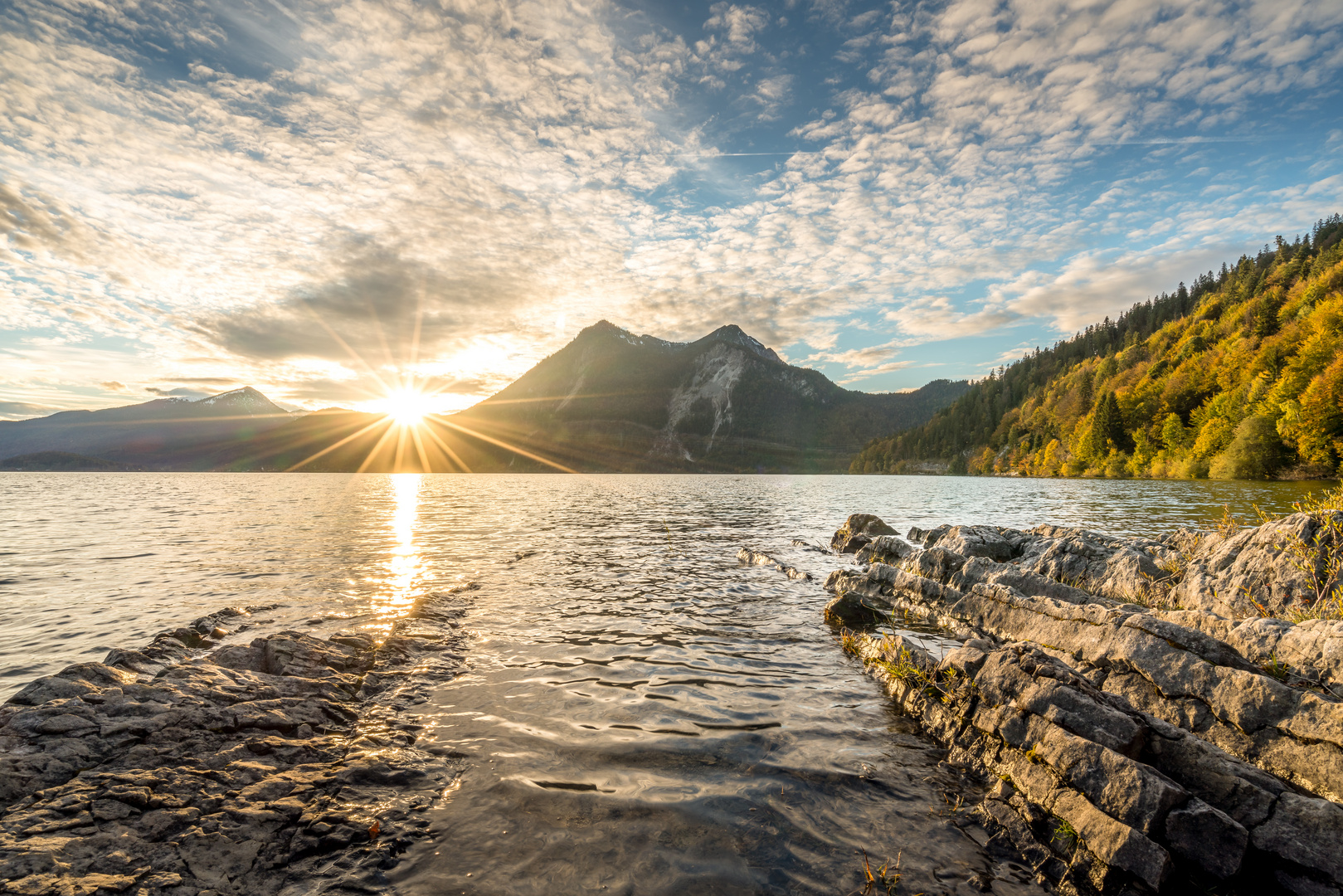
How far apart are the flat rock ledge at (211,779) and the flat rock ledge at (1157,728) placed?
27.3 ft

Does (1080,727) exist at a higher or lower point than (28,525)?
higher

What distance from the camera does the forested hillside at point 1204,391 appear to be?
6694 centimetres

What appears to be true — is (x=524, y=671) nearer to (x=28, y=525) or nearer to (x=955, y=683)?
(x=955, y=683)

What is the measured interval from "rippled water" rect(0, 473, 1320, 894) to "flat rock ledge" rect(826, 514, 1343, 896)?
86 cm

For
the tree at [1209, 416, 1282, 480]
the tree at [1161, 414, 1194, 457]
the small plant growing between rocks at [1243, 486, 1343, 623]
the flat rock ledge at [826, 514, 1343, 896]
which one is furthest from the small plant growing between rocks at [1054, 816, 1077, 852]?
the tree at [1161, 414, 1194, 457]

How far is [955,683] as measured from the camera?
10000 mm

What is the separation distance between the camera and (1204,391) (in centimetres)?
9838

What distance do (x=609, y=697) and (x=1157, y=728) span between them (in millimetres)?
9070

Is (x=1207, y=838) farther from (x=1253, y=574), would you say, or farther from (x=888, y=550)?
(x=888, y=550)

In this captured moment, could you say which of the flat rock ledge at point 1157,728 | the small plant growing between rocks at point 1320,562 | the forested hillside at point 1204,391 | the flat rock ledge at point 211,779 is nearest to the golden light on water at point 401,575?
the flat rock ledge at point 211,779

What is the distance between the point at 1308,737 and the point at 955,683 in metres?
4.39

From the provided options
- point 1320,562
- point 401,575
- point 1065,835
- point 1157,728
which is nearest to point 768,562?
point 401,575

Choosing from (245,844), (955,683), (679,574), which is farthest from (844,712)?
(679,574)

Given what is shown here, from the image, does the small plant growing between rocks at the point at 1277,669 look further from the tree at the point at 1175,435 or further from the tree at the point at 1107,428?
the tree at the point at 1107,428
